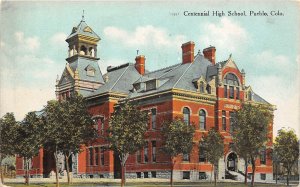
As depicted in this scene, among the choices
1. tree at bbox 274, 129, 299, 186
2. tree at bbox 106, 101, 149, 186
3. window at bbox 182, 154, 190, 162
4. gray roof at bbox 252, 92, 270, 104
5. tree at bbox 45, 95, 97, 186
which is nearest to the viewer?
tree at bbox 274, 129, 299, 186

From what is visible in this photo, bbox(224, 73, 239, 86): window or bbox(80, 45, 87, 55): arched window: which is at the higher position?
bbox(80, 45, 87, 55): arched window

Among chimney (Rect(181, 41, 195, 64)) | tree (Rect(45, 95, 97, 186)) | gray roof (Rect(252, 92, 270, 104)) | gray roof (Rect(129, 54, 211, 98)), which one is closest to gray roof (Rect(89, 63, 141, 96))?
gray roof (Rect(129, 54, 211, 98))

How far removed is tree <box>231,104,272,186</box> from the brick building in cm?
92

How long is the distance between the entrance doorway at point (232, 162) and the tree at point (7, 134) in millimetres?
15026

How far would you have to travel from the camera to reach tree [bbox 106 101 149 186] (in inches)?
1253

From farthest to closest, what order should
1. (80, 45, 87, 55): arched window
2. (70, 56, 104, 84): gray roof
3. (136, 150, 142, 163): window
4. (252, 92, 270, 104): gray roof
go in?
(80, 45, 87, 55): arched window → (70, 56, 104, 84): gray roof → (136, 150, 142, 163): window → (252, 92, 270, 104): gray roof

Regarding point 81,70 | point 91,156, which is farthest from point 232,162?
point 81,70

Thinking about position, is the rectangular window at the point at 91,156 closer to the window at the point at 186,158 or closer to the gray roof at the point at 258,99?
the window at the point at 186,158

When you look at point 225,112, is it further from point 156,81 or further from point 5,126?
point 5,126

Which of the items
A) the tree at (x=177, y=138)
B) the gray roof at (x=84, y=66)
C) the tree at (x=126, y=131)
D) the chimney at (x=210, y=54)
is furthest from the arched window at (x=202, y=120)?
the gray roof at (x=84, y=66)

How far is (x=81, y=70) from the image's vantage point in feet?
139

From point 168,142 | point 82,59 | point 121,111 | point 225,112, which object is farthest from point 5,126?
point 225,112

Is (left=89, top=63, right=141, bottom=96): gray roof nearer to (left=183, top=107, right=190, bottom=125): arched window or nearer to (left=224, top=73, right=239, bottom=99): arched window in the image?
(left=183, top=107, right=190, bottom=125): arched window

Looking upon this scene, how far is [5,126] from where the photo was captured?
31000 mm
